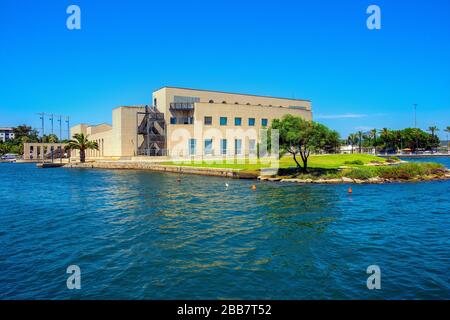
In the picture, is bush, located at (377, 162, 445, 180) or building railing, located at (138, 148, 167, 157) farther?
building railing, located at (138, 148, 167, 157)

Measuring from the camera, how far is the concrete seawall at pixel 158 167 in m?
55.9

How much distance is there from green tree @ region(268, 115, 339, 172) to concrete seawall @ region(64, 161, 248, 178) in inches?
363

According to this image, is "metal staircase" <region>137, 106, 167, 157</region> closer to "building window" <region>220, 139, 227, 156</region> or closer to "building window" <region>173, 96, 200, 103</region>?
"building window" <region>173, 96, 200, 103</region>

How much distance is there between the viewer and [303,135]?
46.7 metres

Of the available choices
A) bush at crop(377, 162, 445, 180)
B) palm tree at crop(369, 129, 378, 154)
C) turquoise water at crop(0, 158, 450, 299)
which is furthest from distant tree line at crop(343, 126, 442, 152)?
turquoise water at crop(0, 158, 450, 299)

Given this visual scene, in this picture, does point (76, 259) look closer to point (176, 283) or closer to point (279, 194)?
point (176, 283)

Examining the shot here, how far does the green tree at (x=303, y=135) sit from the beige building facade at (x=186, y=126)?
130 feet

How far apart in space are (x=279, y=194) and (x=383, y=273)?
21439 millimetres

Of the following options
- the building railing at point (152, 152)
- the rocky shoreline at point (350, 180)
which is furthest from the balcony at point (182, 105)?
the rocky shoreline at point (350, 180)

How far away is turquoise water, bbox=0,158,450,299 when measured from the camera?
11781mm

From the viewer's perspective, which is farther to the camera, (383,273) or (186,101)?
(186,101)

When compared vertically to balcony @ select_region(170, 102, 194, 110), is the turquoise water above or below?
below

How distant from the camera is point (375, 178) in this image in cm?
4600
